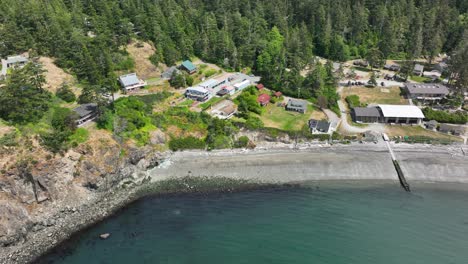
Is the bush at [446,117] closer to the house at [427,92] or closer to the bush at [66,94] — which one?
the house at [427,92]

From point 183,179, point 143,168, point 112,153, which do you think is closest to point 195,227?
point 183,179

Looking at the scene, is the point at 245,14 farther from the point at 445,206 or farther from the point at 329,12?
the point at 445,206

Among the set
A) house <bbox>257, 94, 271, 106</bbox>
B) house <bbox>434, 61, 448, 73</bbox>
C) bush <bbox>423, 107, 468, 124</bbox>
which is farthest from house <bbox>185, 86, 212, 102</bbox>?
house <bbox>434, 61, 448, 73</bbox>

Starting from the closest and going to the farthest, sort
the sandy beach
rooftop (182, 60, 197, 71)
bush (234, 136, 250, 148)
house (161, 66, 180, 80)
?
the sandy beach
bush (234, 136, 250, 148)
house (161, 66, 180, 80)
rooftop (182, 60, 197, 71)

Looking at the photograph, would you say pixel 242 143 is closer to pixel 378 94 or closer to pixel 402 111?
pixel 402 111

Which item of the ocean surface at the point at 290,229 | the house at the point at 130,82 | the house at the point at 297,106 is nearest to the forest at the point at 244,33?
the house at the point at 130,82

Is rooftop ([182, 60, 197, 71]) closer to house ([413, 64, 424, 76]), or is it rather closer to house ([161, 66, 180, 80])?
house ([161, 66, 180, 80])
